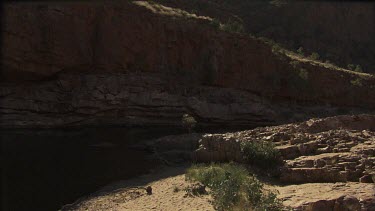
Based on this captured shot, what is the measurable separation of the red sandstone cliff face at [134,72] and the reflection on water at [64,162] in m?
2.81

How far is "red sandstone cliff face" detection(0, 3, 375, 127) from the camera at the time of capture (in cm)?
3859

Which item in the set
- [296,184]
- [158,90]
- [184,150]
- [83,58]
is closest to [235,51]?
[158,90]

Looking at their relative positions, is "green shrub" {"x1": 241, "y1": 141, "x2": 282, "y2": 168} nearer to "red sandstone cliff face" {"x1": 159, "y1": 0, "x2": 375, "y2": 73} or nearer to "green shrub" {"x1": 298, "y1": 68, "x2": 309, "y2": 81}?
"green shrub" {"x1": 298, "y1": 68, "x2": 309, "y2": 81}

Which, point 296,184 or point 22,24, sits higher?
point 22,24

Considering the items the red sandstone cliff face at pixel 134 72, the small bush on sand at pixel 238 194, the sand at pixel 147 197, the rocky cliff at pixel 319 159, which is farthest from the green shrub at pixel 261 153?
the red sandstone cliff face at pixel 134 72

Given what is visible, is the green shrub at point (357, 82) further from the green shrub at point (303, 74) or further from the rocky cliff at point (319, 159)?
the rocky cliff at point (319, 159)

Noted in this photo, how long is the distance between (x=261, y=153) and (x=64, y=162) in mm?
13504

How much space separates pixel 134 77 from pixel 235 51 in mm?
11951

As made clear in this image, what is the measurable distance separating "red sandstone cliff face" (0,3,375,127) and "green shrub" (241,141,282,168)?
22.3 meters

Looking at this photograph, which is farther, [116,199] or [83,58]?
[83,58]

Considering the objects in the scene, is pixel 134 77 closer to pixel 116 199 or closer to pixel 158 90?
pixel 158 90

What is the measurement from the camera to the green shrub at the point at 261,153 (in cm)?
1655

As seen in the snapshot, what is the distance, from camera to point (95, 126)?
3906 centimetres

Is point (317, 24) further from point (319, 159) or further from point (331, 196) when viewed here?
point (331, 196)
